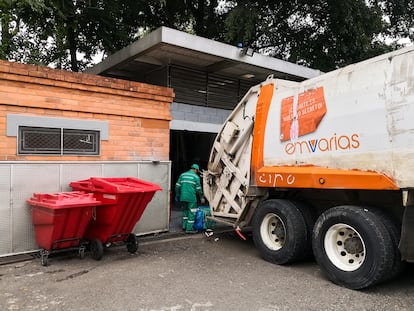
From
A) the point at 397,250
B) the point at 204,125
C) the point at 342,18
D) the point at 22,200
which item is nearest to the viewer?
the point at 397,250

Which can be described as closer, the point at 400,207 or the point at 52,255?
the point at 400,207

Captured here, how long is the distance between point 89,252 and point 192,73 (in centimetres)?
572

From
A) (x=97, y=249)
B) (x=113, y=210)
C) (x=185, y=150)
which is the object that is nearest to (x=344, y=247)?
(x=113, y=210)

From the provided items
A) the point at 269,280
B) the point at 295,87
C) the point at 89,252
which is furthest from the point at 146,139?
the point at 269,280

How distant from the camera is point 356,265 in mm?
4918

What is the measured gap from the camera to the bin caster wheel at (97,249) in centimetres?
593

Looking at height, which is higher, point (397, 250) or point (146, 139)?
point (146, 139)

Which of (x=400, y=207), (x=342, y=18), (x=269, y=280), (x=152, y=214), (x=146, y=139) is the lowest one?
(x=269, y=280)

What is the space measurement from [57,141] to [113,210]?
1780 millimetres

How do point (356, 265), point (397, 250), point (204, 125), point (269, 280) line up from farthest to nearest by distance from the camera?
point (204, 125), point (269, 280), point (356, 265), point (397, 250)

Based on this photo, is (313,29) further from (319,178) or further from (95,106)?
(319,178)

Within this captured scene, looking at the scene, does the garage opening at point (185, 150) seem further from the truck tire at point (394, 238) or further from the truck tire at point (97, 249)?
the truck tire at point (394, 238)

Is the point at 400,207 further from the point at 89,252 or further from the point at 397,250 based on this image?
the point at 89,252

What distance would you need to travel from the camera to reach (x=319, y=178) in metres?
5.38
